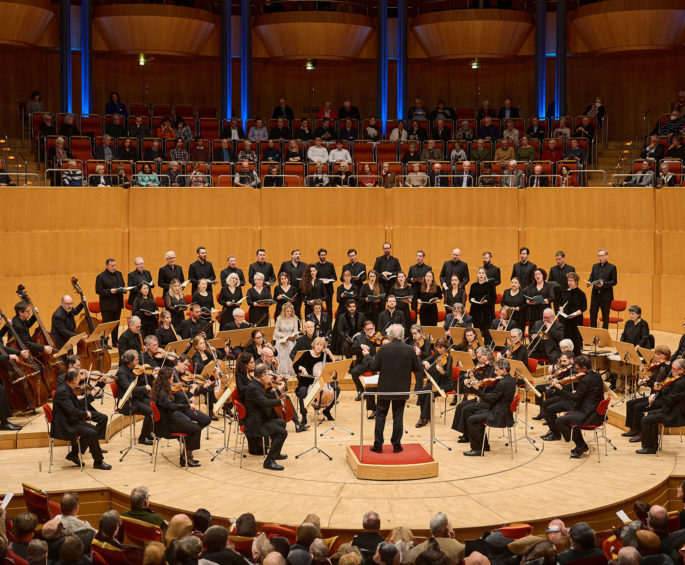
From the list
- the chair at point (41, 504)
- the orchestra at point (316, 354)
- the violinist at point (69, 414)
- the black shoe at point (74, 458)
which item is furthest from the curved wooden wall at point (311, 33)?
the chair at point (41, 504)

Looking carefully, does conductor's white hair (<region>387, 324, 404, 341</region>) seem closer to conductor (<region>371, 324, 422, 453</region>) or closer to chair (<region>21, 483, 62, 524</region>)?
conductor (<region>371, 324, 422, 453</region>)

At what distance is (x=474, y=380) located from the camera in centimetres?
1066

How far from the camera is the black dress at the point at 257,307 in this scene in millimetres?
14070

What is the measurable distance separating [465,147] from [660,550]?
43.7 ft

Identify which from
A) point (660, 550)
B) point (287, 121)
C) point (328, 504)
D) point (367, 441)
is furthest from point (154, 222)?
point (660, 550)

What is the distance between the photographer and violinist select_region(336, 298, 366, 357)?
1362cm

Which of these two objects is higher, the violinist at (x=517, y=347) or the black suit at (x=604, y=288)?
the black suit at (x=604, y=288)

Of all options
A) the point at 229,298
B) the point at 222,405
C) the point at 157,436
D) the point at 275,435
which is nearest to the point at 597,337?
the point at 275,435

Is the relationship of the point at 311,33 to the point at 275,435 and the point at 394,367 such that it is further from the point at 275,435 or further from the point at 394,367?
the point at 275,435

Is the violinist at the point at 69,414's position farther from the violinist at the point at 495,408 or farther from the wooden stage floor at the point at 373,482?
the violinist at the point at 495,408

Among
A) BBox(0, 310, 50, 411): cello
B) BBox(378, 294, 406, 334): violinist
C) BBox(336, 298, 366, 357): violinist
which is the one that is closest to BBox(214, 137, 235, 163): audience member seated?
BBox(336, 298, 366, 357): violinist

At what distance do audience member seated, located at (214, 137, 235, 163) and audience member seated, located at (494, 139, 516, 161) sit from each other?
5276 mm

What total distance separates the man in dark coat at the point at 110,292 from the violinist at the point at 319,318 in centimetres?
297

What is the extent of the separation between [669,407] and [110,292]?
8109 millimetres
